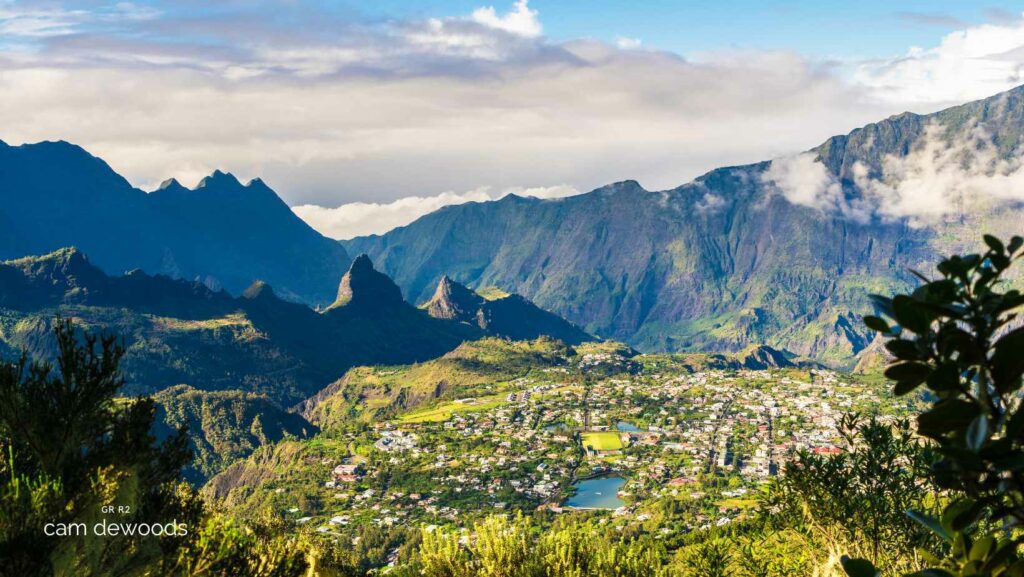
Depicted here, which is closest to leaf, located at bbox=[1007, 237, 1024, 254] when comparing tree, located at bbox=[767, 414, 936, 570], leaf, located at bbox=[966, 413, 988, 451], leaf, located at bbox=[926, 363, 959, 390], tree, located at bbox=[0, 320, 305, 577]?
leaf, located at bbox=[926, 363, 959, 390]

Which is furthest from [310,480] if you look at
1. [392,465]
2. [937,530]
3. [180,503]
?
[937,530]

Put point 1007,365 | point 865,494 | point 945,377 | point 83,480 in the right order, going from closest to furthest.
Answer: point 1007,365
point 945,377
point 83,480
point 865,494

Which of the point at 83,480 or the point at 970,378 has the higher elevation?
the point at 970,378

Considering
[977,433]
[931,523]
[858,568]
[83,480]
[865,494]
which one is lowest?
[865,494]

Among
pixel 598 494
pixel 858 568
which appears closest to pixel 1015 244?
pixel 858 568

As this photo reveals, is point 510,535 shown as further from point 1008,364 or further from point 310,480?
point 310,480

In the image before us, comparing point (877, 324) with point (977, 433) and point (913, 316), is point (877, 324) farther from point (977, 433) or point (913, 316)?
point (977, 433)

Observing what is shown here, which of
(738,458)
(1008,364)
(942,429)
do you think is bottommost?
(738,458)

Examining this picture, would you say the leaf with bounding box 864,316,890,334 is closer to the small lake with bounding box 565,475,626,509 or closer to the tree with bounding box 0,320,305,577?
the tree with bounding box 0,320,305,577
